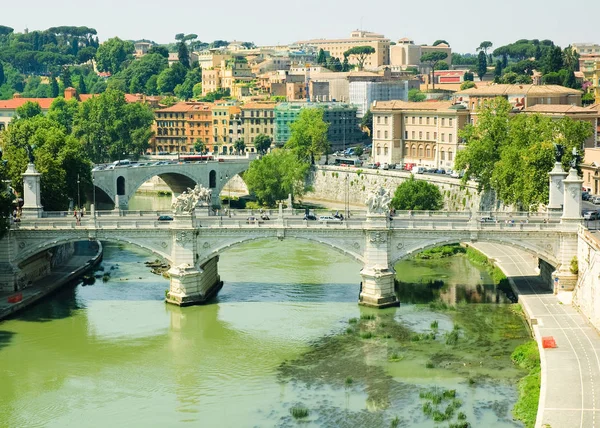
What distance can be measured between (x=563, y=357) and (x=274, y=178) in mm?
47011

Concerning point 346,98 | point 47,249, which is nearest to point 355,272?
point 47,249

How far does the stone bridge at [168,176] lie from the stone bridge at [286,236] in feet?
96.3

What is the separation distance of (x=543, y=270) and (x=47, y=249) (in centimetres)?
2307

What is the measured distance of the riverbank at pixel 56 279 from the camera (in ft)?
160

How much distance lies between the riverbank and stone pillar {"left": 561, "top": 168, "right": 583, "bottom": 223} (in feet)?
77.4

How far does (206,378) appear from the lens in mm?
40469

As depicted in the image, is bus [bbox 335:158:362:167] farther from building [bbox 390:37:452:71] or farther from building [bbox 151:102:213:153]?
building [bbox 390:37:452:71]

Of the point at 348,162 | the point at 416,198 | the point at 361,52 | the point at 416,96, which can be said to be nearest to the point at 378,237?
the point at 416,198

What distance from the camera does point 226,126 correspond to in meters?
120

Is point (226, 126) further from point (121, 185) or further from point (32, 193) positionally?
point (32, 193)

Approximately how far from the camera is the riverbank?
4878 centimetres

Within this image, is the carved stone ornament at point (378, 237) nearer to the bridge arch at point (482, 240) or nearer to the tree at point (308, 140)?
the bridge arch at point (482, 240)

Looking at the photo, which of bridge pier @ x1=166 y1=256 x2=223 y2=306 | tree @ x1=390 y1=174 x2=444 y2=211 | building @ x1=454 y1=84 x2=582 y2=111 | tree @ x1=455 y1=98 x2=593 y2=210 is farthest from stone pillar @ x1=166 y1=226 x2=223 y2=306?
building @ x1=454 y1=84 x2=582 y2=111

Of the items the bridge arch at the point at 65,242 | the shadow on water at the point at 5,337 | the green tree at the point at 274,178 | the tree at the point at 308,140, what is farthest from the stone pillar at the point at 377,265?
the tree at the point at 308,140
